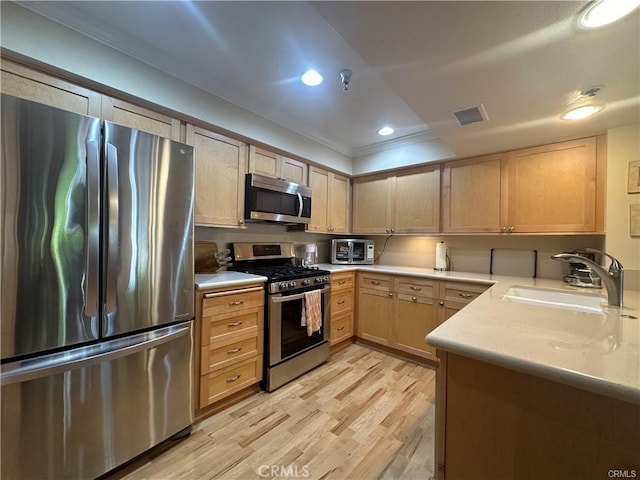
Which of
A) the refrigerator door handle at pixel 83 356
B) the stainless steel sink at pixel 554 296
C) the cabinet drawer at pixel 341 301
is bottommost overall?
the cabinet drawer at pixel 341 301

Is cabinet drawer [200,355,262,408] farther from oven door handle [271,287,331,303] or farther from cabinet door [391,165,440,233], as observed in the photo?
cabinet door [391,165,440,233]

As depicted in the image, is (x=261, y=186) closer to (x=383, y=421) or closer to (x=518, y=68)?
(x=518, y=68)

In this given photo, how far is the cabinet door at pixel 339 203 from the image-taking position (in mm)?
3396

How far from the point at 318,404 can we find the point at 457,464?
1.31m

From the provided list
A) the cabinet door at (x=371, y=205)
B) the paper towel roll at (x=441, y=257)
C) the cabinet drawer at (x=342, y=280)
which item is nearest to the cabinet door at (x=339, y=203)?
the cabinet door at (x=371, y=205)

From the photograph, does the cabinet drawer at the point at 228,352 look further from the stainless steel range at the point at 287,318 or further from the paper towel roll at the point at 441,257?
the paper towel roll at the point at 441,257

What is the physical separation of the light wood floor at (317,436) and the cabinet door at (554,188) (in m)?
1.79

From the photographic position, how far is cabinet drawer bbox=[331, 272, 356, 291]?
2.90 meters
